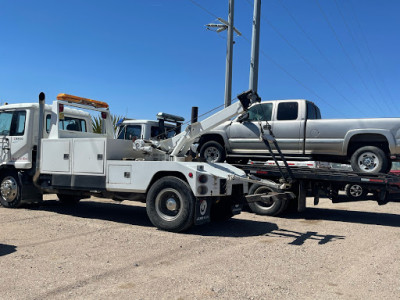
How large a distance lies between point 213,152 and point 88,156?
3978 millimetres

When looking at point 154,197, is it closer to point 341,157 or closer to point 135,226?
point 135,226

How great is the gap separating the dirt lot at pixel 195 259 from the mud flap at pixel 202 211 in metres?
0.28

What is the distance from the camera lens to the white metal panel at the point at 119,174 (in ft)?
24.5

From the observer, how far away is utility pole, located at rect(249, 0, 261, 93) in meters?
15.1

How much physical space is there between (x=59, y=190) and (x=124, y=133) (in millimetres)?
3825

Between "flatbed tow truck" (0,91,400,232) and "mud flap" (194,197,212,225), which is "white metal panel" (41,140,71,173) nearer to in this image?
"flatbed tow truck" (0,91,400,232)

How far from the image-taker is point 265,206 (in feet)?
30.8

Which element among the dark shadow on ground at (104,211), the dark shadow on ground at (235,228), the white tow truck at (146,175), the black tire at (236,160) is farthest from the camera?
the black tire at (236,160)

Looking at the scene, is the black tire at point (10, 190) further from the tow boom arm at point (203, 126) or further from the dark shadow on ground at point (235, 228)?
the dark shadow on ground at point (235, 228)

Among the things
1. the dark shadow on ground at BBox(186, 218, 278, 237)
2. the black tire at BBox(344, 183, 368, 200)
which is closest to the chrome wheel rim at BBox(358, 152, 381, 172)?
the black tire at BBox(344, 183, 368, 200)

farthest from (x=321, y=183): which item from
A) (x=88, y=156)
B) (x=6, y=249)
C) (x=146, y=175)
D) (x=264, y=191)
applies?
(x=6, y=249)

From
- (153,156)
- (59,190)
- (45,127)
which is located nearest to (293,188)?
(153,156)

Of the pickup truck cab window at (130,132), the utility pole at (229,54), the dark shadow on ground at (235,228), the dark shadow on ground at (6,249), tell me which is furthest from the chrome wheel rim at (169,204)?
the utility pole at (229,54)

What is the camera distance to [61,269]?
4.74 m
